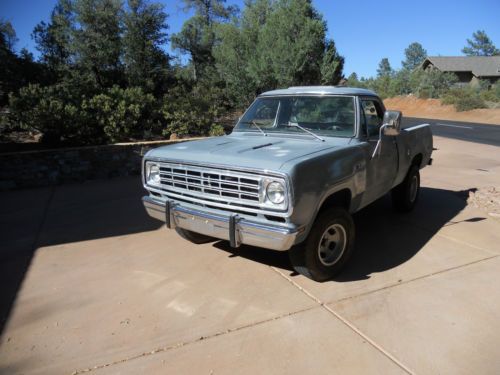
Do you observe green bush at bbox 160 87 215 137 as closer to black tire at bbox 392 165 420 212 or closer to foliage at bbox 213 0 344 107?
foliage at bbox 213 0 344 107

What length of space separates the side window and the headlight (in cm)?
234

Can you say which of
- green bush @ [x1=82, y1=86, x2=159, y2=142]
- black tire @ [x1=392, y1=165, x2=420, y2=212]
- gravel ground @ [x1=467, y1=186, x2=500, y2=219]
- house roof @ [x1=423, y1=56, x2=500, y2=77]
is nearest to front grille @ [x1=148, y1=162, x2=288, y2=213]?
black tire @ [x1=392, y1=165, x2=420, y2=212]

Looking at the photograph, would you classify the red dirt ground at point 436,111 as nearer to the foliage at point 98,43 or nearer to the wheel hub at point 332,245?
the foliage at point 98,43

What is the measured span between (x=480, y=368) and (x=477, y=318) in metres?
0.69

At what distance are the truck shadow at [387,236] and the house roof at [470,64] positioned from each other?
58.4 metres

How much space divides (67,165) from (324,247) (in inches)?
258

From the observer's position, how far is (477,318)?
345 centimetres

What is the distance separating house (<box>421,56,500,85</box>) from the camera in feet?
189

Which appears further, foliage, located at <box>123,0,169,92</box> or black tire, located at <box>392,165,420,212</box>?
foliage, located at <box>123,0,169,92</box>

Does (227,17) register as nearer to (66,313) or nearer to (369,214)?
(369,214)

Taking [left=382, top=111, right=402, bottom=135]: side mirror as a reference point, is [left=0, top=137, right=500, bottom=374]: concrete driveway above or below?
below

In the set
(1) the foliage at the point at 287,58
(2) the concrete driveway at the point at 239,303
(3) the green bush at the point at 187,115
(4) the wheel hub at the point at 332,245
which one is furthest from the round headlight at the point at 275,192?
(1) the foliage at the point at 287,58

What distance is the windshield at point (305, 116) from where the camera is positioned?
4.63 metres

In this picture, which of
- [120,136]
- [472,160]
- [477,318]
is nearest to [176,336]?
[477,318]
